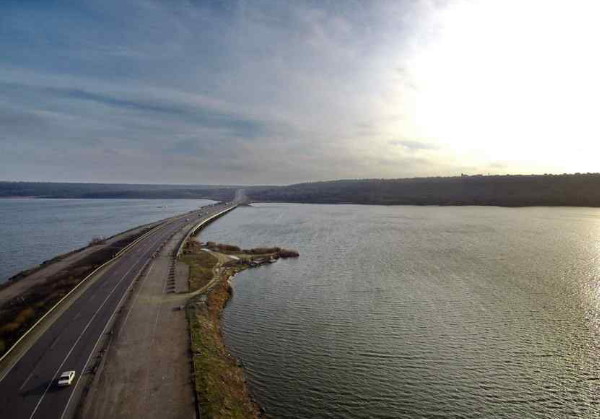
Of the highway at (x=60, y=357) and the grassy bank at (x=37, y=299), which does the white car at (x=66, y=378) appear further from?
the grassy bank at (x=37, y=299)

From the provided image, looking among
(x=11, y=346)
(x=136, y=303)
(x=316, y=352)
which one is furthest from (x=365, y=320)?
(x=11, y=346)

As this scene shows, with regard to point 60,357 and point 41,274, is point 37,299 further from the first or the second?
point 60,357

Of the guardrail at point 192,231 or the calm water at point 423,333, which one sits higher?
the guardrail at point 192,231

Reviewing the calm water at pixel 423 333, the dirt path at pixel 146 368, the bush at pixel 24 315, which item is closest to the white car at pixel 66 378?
the dirt path at pixel 146 368

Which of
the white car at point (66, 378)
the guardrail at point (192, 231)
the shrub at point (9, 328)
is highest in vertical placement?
the guardrail at point (192, 231)

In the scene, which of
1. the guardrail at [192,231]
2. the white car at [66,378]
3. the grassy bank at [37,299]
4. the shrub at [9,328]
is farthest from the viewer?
the guardrail at [192,231]

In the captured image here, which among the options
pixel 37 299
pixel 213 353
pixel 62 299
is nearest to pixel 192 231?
pixel 37 299

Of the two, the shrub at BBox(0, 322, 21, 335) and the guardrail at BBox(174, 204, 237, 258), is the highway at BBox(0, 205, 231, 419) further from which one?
the guardrail at BBox(174, 204, 237, 258)
